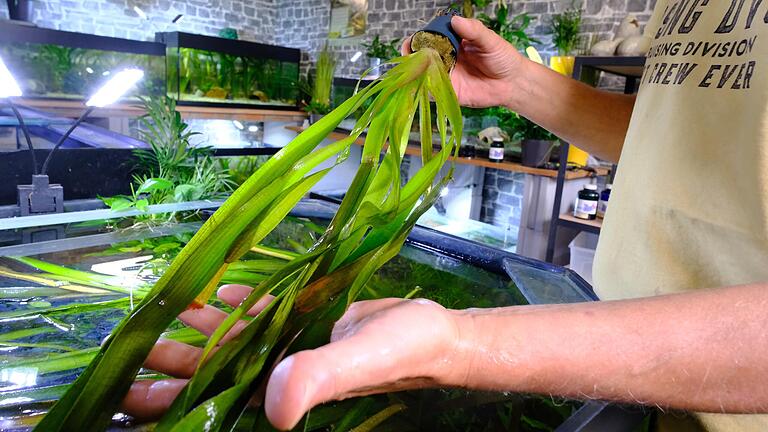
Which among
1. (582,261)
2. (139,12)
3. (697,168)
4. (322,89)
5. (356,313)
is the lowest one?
(582,261)

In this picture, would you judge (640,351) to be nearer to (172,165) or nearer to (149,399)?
(149,399)

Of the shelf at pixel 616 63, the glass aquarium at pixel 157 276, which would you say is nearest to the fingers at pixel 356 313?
the glass aquarium at pixel 157 276

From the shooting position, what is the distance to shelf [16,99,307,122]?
173 inches

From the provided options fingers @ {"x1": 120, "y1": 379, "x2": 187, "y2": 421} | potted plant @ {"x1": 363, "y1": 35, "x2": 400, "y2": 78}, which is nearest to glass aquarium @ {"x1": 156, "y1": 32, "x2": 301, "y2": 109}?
potted plant @ {"x1": 363, "y1": 35, "x2": 400, "y2": 78}

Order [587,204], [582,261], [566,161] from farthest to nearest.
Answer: [566,161]
[587,204]
[582,261]

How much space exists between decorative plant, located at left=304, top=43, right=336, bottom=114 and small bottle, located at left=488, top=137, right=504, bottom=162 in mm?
2540

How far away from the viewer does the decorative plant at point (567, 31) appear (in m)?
4.43

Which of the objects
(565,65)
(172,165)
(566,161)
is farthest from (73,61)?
(566,161)

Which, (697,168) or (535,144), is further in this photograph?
(535,144)

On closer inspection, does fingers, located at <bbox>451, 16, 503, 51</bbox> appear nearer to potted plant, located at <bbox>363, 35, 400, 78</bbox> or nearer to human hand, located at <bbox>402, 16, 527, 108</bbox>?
human hand, located at <bbox>402, 16, 527, 108</bbox>

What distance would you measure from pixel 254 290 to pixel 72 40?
15.8ft

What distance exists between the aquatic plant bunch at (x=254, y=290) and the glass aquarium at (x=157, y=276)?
0.06 m

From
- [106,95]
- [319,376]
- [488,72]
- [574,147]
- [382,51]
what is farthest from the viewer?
[382,51]

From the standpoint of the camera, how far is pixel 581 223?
10.8 feet
